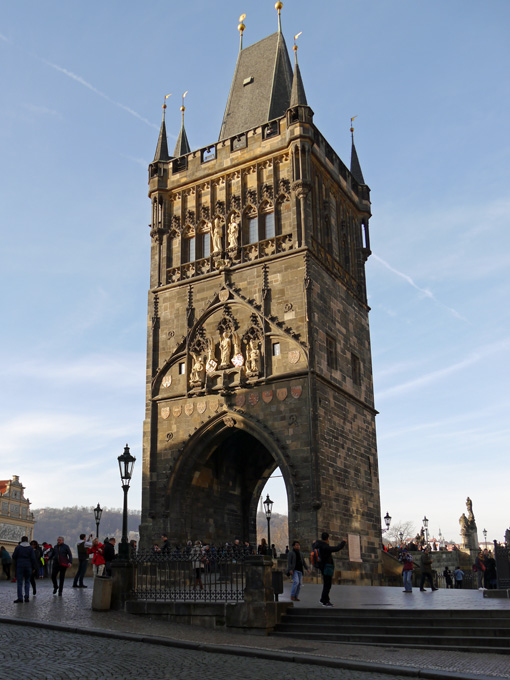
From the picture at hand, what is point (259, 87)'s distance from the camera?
34.5 m

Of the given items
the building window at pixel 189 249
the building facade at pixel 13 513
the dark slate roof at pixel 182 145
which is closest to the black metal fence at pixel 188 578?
the building window at pixel 189 249

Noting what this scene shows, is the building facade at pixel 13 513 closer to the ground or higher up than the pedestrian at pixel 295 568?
higher up

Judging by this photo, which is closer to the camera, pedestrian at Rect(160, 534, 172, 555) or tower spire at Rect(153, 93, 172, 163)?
pedestrian at Rect(160, 534, 172, 555)

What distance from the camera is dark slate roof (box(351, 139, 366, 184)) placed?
3516 cm

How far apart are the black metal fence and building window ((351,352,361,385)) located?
16041 mm

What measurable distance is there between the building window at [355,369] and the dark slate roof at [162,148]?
12846 mm

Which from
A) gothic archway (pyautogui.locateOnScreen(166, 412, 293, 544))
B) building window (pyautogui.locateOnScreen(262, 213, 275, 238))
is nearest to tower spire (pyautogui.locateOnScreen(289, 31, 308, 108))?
building window (pyautogui.locateOnScreen(262, 213, 275, 238))

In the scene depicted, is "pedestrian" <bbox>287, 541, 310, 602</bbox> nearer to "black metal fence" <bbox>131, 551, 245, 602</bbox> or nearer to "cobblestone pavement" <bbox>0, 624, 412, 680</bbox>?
"black metal fence" <bbox>131, 551, 245, 602</bbox>

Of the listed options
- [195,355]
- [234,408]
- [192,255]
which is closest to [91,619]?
[234,408]

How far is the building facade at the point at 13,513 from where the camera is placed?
76062mm

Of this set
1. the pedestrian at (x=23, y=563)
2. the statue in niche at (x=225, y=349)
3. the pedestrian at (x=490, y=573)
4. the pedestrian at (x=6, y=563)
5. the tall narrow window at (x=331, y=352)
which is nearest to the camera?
the pedestrian at (x=23, y=563)

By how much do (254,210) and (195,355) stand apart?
6.66 m

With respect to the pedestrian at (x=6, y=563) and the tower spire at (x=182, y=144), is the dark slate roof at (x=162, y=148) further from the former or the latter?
the pedestrian at (x=6, y=563)

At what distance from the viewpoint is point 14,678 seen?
8250 mm
